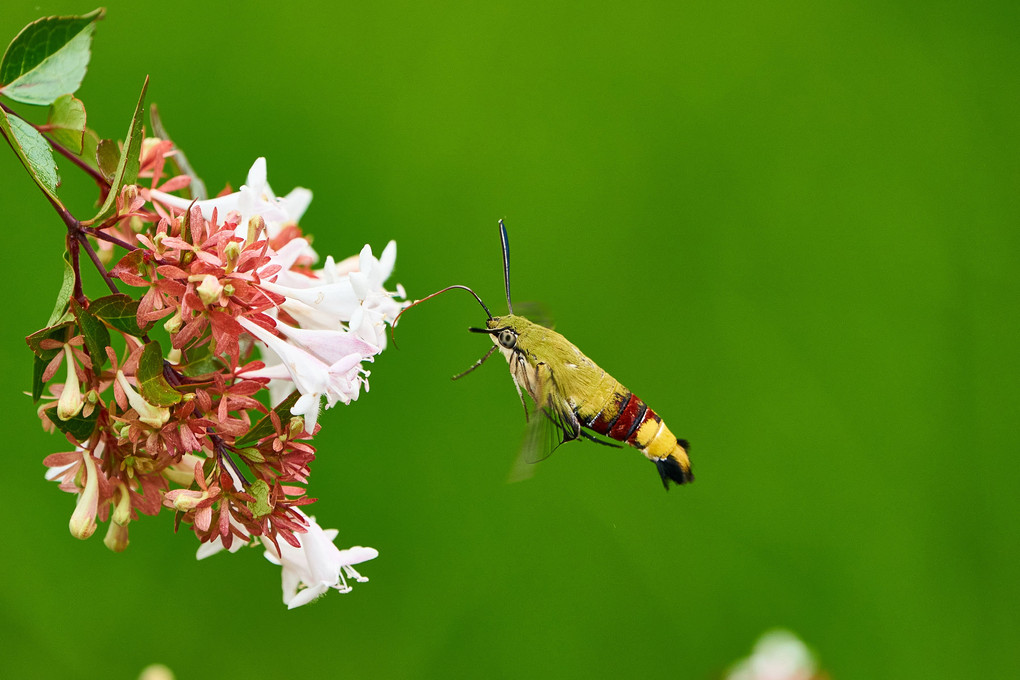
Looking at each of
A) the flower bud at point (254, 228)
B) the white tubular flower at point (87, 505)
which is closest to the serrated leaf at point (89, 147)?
the flower bud at point (254, 228)

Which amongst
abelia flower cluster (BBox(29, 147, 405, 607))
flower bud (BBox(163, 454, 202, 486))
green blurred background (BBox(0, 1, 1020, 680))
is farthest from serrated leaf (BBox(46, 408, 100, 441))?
green blurred background (BBox(0, 1, 1020, 680))

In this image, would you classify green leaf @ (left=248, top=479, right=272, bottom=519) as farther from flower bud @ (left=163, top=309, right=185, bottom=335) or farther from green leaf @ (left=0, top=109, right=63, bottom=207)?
green leaf @ (left=0, top=109, right=63, bottom=207)

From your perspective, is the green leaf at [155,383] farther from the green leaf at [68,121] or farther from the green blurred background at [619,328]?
the green blurred background at [619,328]

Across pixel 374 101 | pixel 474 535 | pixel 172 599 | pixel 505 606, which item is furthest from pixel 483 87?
pixel 172 599

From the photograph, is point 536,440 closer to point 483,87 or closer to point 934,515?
point 483,87

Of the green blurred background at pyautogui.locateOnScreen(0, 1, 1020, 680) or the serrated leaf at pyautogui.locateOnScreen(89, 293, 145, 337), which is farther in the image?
the green blurred background at pyautogui.locateOnScreen(0, 1, 1020, 680)

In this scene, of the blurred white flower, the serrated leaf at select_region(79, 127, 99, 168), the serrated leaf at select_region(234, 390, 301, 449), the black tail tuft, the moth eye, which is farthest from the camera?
the blurred white flower
